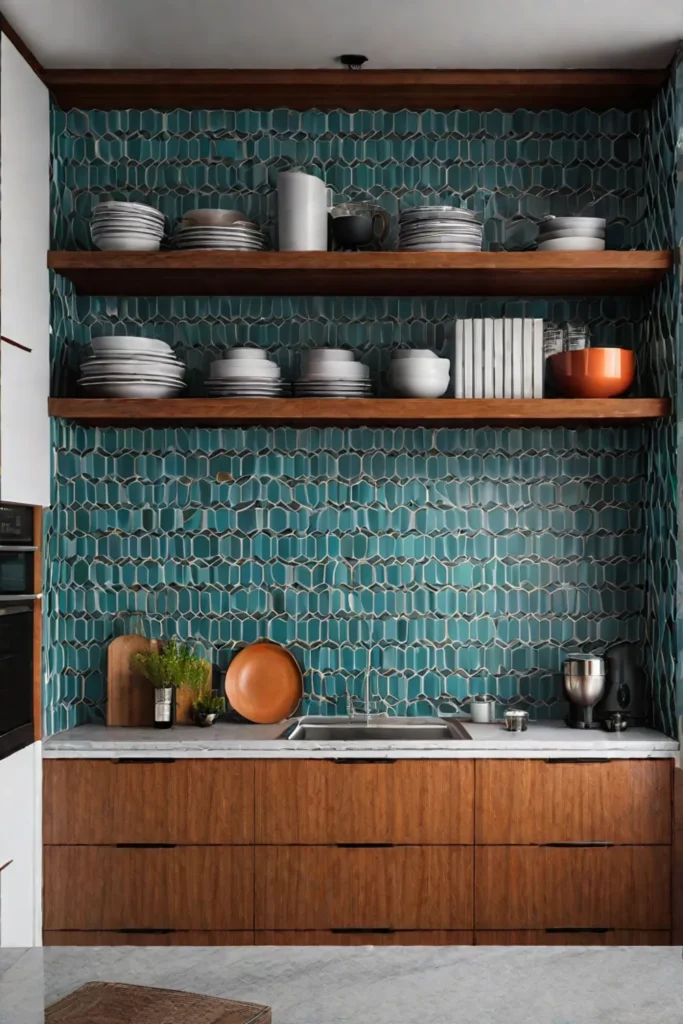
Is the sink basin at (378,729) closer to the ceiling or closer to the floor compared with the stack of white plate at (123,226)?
closer to the floor

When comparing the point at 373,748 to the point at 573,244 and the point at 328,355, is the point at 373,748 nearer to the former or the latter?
the point at 328,355

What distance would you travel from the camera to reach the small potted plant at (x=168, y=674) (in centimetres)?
329

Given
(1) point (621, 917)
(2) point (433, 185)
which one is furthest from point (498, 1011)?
(2) point (433, 185)

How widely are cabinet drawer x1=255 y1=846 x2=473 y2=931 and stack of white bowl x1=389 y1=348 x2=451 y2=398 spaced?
1409 millimetres

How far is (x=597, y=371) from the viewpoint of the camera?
3.24 metres

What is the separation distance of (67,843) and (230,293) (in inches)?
73.1

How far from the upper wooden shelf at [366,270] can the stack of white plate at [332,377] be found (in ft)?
0.85

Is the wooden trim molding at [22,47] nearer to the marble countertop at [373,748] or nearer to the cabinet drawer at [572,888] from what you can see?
the marble countertop at [373,748]

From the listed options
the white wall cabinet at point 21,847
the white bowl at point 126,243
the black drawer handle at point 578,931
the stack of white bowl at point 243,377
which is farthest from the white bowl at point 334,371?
the black drawer handle at point 578,931

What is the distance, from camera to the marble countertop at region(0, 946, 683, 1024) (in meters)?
1.12

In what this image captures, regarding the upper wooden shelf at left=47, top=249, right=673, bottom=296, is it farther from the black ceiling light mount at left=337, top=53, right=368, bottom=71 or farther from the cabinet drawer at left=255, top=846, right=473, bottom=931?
the cabinet drawer at left=255, top=846, right=473, bottom=931

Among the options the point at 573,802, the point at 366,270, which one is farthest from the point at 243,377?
the point at 573,802

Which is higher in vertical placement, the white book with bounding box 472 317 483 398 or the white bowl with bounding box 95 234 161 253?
the white bowl with bounding box 95 234 161 253

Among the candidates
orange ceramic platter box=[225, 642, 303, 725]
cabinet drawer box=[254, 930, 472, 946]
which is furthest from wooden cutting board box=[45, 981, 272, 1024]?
orange ceramic platter box=[225, 642, 303, 725]
